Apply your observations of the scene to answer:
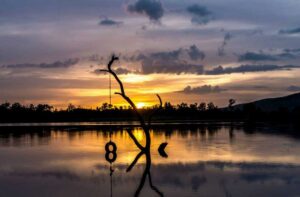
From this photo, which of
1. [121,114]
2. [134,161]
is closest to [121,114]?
[121,114]

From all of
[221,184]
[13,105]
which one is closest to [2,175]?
[221,184]

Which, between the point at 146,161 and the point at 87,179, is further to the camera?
the point at 146,161

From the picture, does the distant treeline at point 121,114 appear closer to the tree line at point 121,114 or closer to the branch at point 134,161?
the tree line at point 121,114

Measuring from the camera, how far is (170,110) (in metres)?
120

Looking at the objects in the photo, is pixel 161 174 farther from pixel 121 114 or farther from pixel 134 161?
pixel 121 114

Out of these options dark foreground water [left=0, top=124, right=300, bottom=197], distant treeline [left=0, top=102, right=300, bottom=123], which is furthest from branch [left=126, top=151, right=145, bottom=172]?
distant treeline [left=0, top=102, right=300, bottom=123]

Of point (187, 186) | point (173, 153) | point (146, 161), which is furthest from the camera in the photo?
point (173, 153)

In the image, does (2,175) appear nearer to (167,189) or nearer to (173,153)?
(167,189)

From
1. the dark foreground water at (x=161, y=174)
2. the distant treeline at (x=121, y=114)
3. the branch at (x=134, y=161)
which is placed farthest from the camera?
the distant treeline at (x=121, y=114)

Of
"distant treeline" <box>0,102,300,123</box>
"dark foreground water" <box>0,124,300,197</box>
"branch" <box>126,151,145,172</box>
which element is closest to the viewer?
"dark foreground water" <box>0,124,300,197</box>

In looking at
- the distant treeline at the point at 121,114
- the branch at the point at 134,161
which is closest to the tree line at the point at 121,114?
the distant treeline at the point at 121,114

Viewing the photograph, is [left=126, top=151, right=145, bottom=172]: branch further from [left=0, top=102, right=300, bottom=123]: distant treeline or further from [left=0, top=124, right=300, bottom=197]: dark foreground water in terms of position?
[left=0, top=102, right=300, bottom=123]: distant treeline

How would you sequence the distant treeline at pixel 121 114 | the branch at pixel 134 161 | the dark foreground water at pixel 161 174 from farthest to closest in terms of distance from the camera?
1. the distant treeline at pixel 121 114
2. the branch at pixel 134 161
3. the dark foreground water at pixel 161 174

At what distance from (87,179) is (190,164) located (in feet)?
16.0
